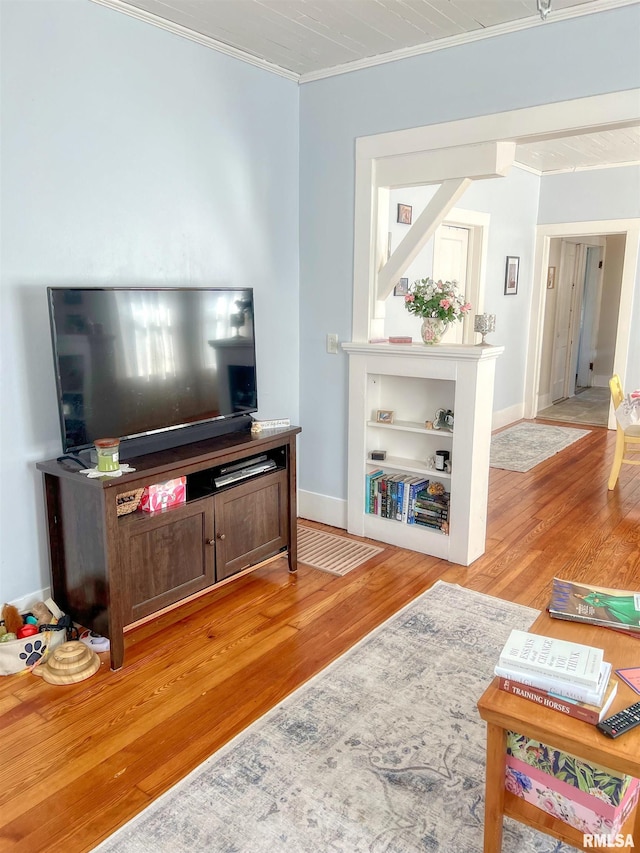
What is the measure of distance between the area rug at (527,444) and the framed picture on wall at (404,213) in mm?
2152

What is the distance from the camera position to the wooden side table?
1.39 m

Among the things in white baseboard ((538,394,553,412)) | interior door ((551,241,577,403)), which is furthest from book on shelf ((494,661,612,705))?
interior door ((551,241,577,403))

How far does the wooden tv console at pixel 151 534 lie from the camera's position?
2469 millimetres

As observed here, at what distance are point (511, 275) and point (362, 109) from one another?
3.61 metres

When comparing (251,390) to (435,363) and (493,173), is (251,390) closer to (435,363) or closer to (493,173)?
(435,363)

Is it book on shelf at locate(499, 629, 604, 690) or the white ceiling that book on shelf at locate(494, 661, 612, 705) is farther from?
the white ceiling

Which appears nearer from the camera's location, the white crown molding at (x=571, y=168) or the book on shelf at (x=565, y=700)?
the book on shelf at (x=565, y=700)

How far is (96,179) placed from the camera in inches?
109

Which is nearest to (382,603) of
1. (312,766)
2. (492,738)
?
(312,766)

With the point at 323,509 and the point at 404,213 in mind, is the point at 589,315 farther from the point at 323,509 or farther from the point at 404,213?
the point at 323,509

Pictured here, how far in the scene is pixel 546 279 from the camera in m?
7.32

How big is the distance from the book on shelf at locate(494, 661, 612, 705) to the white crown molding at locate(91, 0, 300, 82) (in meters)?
2.96

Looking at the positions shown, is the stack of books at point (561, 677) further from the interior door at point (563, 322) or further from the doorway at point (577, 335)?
the interior door at point (563, 322)

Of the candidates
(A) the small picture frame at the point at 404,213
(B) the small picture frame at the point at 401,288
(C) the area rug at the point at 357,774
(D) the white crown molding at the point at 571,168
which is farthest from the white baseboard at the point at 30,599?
(D) the white crown molding at the point at 571,168
